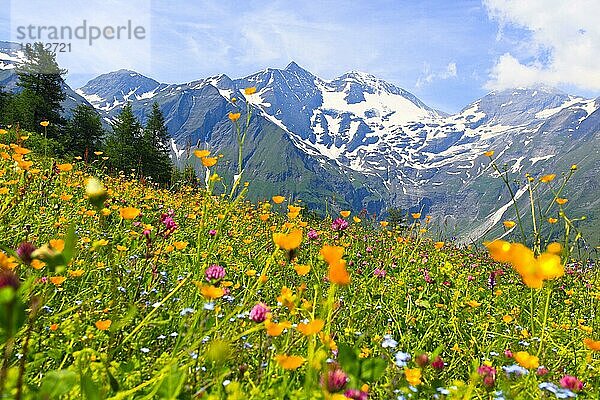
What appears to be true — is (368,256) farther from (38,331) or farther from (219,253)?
(38,331)

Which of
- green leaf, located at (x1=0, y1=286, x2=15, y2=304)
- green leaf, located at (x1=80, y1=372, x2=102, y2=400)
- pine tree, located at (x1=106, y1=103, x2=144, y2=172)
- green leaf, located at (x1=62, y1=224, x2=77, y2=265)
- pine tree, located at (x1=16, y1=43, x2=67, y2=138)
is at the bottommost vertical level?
A: green leaf, located at (x1=80, y1=372, x2=102, y2=400)

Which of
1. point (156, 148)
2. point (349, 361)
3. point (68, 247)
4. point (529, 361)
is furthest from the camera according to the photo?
point (156, 148)

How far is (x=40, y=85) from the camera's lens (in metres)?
30.9

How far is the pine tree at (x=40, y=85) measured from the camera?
29.2 meters

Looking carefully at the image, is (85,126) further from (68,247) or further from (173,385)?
(68,247)

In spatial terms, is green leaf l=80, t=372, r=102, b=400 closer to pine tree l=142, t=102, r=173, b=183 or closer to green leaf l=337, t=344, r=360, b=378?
green leaf l=337, t=344, r=360, b=378

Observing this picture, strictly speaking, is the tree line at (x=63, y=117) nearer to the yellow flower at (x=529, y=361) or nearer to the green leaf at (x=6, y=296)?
the yellow flower at (x=529, y=361)

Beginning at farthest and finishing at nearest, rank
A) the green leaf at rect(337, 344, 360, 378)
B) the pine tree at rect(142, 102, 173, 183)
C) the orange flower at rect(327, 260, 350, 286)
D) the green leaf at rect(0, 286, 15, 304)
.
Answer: the pine tree at rect(142, 102, 173, 183), the green leaf at rect(337, 344, 360, 378), the orange flower at rect(327, 260, 350, 286), the green leaf at rect(0, 286, 15, 304)

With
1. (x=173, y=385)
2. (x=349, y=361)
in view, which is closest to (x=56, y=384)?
(x=173, y=385)

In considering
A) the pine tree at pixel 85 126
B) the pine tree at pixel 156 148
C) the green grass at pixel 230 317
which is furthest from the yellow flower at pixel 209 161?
the pine tree at pixel 85 126

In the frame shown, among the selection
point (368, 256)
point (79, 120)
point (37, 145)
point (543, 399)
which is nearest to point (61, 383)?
point (543, 399)

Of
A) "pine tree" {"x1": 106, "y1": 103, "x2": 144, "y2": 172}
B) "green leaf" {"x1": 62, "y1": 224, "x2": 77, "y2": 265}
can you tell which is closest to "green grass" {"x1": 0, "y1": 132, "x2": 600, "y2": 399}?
"green leaf" {"x1": 62, "y1": 224, "x2": 77, "y2": 265}

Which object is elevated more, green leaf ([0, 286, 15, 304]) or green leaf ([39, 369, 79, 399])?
green leaf ([0, 286, 15, 304])

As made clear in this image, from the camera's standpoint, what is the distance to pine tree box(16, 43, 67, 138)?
29188 mm
